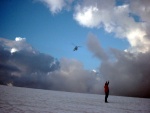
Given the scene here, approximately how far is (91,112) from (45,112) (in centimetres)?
335

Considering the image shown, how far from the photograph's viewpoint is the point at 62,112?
509 inches

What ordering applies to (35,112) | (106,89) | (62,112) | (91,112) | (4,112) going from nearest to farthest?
(4,112) < (35,112) < (62,112) < (91,112) < (106,89)

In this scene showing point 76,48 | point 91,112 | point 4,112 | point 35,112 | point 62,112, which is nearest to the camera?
point 4,112

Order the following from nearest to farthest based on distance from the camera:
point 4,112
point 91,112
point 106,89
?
point 4,112 < point 91,112 < point 106,89

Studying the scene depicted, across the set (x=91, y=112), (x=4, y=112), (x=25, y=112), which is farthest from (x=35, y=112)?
(x=91, y=112)

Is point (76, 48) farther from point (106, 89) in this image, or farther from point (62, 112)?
point (62, 112)

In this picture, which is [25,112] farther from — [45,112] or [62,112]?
[62,112]

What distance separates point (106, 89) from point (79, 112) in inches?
581

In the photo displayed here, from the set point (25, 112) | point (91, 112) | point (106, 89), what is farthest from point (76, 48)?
point (25, 112)

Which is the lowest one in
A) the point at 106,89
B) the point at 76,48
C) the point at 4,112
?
the point at 4,112

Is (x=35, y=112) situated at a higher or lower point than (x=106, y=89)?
lower

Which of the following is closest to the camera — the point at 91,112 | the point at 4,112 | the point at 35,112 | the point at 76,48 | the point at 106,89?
the point at 4,112

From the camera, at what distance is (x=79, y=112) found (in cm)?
1350

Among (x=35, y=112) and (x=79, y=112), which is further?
(x=79, y=112)
